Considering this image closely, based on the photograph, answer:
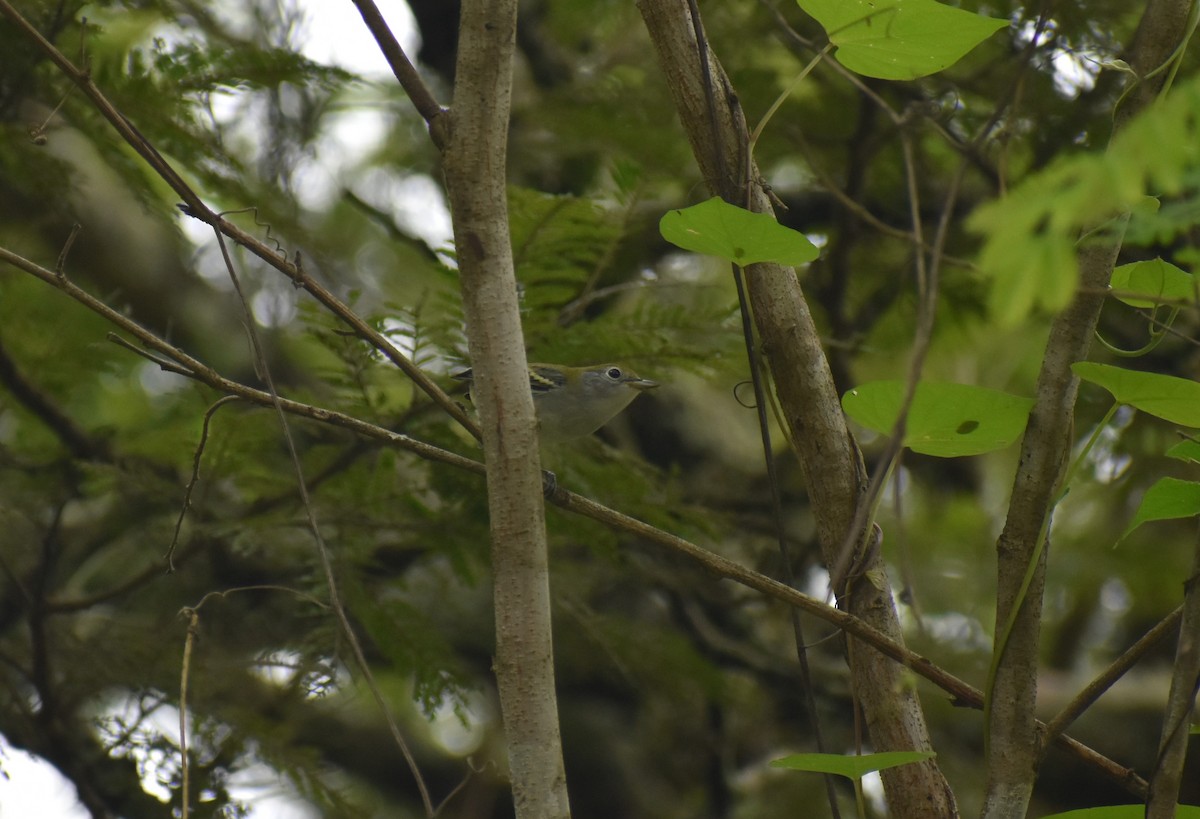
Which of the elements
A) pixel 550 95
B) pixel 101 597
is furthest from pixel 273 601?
pixel 550 95

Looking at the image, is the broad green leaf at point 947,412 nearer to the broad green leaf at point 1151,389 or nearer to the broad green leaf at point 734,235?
the broad green leaf at point 1151,389

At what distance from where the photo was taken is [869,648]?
190 cm

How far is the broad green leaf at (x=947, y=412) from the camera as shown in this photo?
1.66 m

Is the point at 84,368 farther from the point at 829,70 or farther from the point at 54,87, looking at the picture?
the point at 829,70

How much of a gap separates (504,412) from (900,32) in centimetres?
93

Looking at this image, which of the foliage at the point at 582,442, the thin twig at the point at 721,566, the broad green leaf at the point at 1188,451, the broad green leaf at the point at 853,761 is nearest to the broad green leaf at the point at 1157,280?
the foliage at the point at 582,442

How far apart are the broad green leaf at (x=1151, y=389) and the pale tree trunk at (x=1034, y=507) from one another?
0.05 m

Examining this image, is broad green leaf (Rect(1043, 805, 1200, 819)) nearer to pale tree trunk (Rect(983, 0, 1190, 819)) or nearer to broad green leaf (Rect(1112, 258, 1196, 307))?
pale tree trunk (Rect(983, 0, 1190, 819))

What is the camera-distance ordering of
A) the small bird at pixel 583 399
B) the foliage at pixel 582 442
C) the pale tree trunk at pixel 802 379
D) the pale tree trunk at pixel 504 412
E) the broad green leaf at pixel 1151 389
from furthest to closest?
the small bird at pixel 583 399
the foliage at pixel 582 442
the pale tree trunk at pixel 802 379
the broad green leaf at pixel 1151 389
the pale tree trunk at pixel 504 412

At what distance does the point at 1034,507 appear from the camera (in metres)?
1.67

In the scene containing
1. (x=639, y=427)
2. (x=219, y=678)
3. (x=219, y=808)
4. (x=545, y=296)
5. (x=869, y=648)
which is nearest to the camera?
(x=869, y=648)

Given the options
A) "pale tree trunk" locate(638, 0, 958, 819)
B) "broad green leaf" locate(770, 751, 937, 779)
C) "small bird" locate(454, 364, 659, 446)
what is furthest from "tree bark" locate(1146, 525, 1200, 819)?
"small bird" locate(454, 364, 659, 446)

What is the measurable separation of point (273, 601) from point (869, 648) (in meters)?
3.07

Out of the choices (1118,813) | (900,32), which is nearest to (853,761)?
(1118,813)
